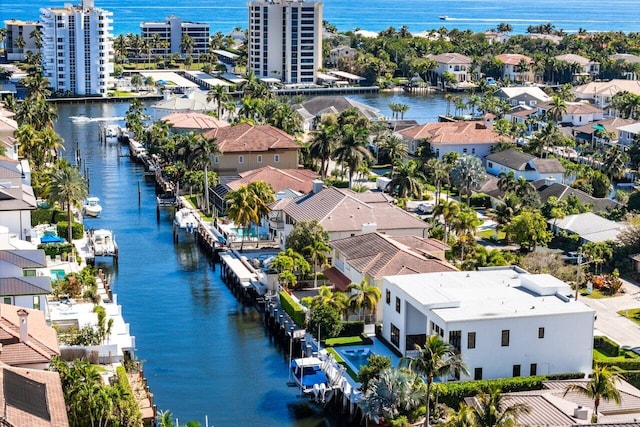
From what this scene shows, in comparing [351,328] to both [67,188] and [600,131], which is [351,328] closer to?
[67,188]

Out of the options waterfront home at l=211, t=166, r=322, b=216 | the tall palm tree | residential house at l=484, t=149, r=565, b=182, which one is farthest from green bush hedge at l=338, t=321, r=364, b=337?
residential house at l=484, t=149, r=565, b=182

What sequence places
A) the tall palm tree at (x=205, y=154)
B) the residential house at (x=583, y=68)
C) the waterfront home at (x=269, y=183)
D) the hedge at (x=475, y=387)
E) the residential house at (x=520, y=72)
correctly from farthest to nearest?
1. the residential house at (x=520, y=72)
2. the residential house at (x=583, y=68)
3. the tall palm tree at (x=205, y=154)
4. the waterfront home at (x=269, y=183)
5. the hedge at (x=475, y=387)

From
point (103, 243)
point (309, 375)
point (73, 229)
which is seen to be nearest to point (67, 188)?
point (73, 229)

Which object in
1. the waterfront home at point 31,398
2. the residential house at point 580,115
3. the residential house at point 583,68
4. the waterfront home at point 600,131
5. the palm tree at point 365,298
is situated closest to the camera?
the waterfront home at point 31,398

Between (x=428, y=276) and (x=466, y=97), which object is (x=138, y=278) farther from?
(x=466, y=97)

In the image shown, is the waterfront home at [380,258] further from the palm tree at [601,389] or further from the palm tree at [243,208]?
the palm tree at [601,389]

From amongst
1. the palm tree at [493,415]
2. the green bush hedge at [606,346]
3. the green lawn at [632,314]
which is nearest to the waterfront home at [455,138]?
the green lawn at [632,314]
